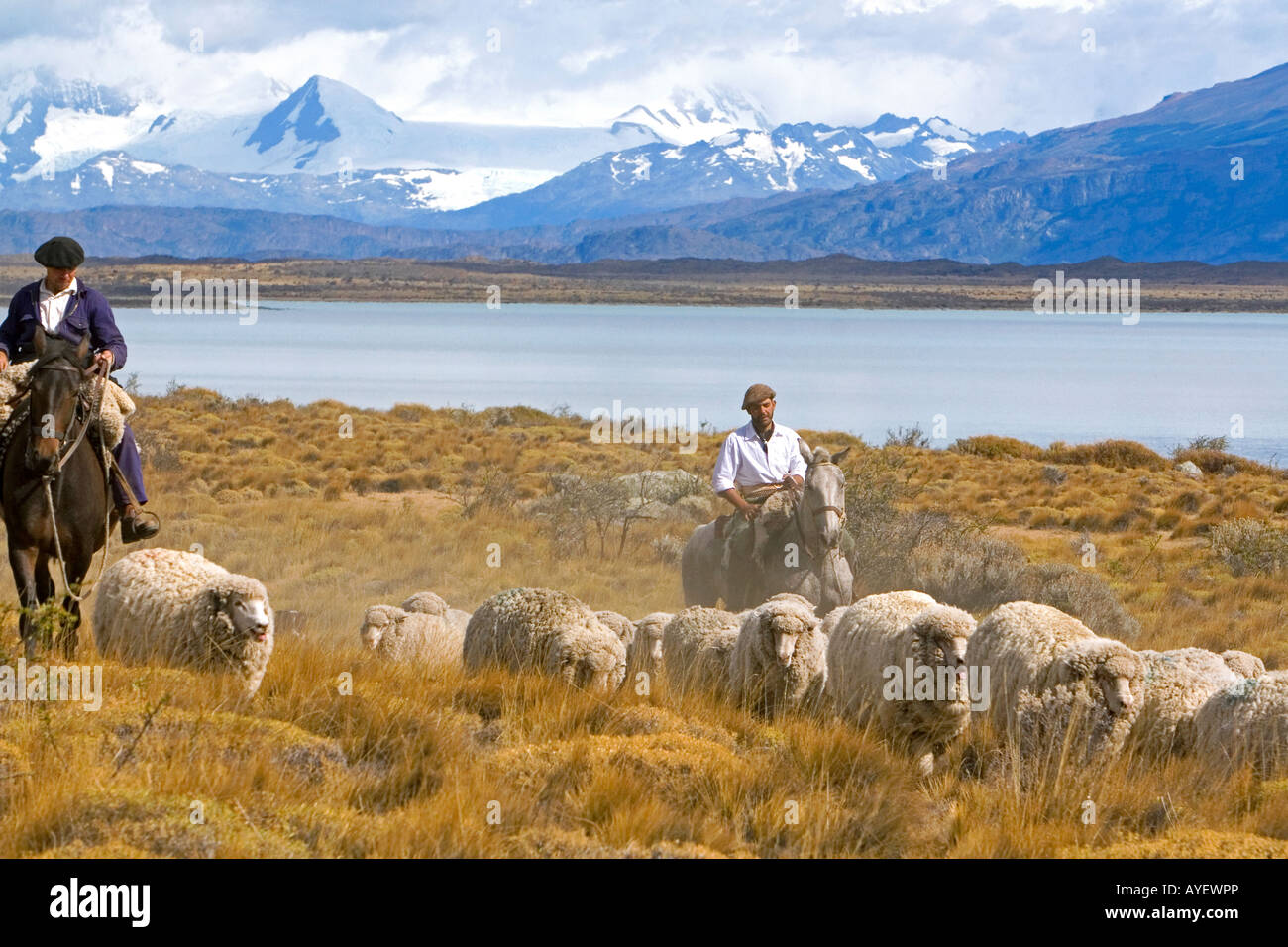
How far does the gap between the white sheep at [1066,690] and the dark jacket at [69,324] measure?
19.2 feet

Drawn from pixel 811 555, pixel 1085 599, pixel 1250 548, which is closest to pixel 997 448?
pixel 1250 548

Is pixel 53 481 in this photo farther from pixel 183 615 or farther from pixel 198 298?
pixel 198 298

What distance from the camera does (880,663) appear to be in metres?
7.99

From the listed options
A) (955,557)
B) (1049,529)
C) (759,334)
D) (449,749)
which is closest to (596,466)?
(1049,529)

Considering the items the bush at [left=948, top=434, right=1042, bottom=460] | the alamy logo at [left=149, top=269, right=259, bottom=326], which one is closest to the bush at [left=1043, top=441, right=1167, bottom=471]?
the bush at [left=948, top=434, right=1042, bottom=460]

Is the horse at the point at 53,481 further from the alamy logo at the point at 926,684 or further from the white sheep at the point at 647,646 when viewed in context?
the alamy logo at the point at 926,684

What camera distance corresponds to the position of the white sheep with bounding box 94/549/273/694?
7555 millimetres

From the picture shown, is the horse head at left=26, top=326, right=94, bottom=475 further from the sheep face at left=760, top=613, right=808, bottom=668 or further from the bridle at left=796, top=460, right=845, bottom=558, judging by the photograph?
the bridle at left=796, top=460, right=845, bottom=558

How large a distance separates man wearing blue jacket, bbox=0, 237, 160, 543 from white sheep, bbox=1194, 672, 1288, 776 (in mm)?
6487

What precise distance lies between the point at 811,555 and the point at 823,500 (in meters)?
0.53

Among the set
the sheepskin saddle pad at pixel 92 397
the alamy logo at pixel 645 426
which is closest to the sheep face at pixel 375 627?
the sheepskin saddle pad at pixel 92 397

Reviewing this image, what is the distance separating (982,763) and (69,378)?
5820 mm

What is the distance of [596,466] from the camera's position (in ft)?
94.7

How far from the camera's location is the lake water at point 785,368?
167ft
